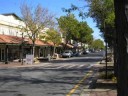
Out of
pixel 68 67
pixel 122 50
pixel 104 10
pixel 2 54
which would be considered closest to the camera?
pixel 122 50

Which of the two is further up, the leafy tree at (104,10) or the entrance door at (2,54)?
the leafy tree at (104,10)

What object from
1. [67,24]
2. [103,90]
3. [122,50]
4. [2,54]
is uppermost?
[67,24]

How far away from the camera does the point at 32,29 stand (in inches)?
2184

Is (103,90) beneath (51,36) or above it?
beneath

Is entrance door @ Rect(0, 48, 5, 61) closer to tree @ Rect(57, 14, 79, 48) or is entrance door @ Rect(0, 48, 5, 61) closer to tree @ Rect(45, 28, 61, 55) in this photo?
tree @ Rect(45, 28, 61, 55)

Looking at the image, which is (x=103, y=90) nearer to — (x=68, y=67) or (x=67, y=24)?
(x=68, y=67)

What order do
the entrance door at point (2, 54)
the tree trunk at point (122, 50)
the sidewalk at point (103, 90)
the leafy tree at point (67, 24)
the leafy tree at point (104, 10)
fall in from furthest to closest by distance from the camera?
the leafy tree at point (67, 24)
the entrance door at point (2, 54)
the leafy tree at point (104, 10)
the sidewalk at point (103, 90)
the tree trunk at point (122, 50)

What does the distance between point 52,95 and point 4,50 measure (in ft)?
125

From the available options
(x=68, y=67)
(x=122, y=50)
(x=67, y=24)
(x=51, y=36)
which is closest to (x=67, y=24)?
(x=67, y=24)

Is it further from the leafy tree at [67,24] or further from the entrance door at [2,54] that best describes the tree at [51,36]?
the entrance door at [2,54]

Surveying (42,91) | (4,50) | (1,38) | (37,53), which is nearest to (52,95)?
(42,91)

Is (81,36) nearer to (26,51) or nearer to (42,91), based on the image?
(26,51)

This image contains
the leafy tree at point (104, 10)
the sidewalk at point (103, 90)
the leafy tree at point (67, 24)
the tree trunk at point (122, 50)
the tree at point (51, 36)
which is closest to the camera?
the tree trunk at point (122, 50)

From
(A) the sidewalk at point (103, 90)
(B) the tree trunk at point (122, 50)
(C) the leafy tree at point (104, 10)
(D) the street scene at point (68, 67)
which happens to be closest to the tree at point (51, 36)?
(D) the street scene at point (68, 67)
